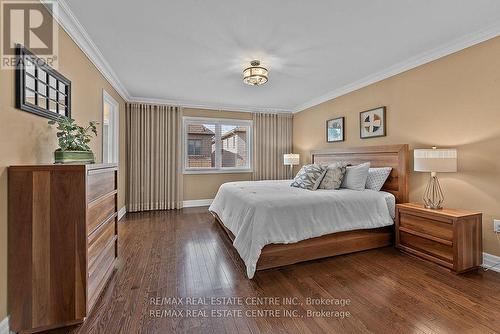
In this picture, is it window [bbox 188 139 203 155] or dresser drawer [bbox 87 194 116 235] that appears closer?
dresser drawer [bbox 87 194 116 235]

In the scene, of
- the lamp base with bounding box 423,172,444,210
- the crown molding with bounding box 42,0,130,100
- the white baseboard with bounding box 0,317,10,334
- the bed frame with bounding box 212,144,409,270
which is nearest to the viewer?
the white baseboard with bounding box 0,317,10,334

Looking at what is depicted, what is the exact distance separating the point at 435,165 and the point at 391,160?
2.80 ft

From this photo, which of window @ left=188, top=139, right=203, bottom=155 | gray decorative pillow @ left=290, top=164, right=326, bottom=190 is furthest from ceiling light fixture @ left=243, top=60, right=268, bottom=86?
window @ left=188, top=139, right=203, bottom=155

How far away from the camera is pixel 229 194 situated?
3221mm


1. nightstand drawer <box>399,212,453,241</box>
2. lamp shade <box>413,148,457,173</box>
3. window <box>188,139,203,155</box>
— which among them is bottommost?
nightstand drawer <box>399,212,453,241</box>

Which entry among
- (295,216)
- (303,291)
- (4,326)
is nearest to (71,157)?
(4,326)

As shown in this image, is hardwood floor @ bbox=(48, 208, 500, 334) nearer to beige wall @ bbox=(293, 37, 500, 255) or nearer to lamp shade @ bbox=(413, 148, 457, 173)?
beige wall @ bbox=(293, 37, 500, 255)

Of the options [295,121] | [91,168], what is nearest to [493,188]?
[91,168]

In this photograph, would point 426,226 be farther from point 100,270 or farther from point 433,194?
point 100,270

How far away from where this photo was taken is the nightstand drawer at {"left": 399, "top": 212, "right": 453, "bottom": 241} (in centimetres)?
229

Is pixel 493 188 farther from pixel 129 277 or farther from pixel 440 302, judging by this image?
pixel 129 277

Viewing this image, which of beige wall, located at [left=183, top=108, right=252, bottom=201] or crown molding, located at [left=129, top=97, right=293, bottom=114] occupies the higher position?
crown molding, located at [left=129, top=97, right=293, bottom=114]

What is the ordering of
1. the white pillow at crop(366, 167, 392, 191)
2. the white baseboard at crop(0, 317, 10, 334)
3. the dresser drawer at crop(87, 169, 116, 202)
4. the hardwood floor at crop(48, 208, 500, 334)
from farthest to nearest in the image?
1. the white pillow at crop(366, 167, 392, 191)
2. the dresser drawer at crop(87, 169, 116, 202)
3. the hardwood floor at crop(48, 208, 500, 334)
4. the white baseboard at crop(0, 317, 10, 334)

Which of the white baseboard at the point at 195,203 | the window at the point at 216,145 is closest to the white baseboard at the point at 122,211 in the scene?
the white baseboard at the point at 195,203
